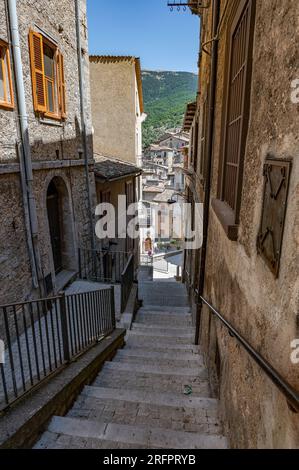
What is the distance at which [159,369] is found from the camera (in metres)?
4.88

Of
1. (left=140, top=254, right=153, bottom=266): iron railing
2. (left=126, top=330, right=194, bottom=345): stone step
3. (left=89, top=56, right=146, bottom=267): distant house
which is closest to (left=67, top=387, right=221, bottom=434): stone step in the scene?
(left=126, top=330, right=194, bottom=345): stone step

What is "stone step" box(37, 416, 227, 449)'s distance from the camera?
9.79ft

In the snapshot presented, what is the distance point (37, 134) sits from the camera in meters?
6.24

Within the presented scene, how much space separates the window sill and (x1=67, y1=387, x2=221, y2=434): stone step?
2.16 m

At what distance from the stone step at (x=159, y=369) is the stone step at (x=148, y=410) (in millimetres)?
768

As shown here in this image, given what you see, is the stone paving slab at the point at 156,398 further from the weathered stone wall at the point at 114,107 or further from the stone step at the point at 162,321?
the weathered stone wall at the point at 114,107

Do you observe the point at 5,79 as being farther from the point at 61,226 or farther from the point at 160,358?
the point at 160,358

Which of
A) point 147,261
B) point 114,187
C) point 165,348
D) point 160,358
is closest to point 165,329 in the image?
point 165,348

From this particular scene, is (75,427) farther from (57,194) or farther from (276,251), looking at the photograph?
(57,194)

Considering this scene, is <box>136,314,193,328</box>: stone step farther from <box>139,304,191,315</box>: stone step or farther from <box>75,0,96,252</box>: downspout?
<box>75,0,96,252</box>: downspout

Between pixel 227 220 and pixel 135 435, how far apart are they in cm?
242

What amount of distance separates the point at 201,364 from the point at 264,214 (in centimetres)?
391

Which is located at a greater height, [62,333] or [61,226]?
[61,226]
